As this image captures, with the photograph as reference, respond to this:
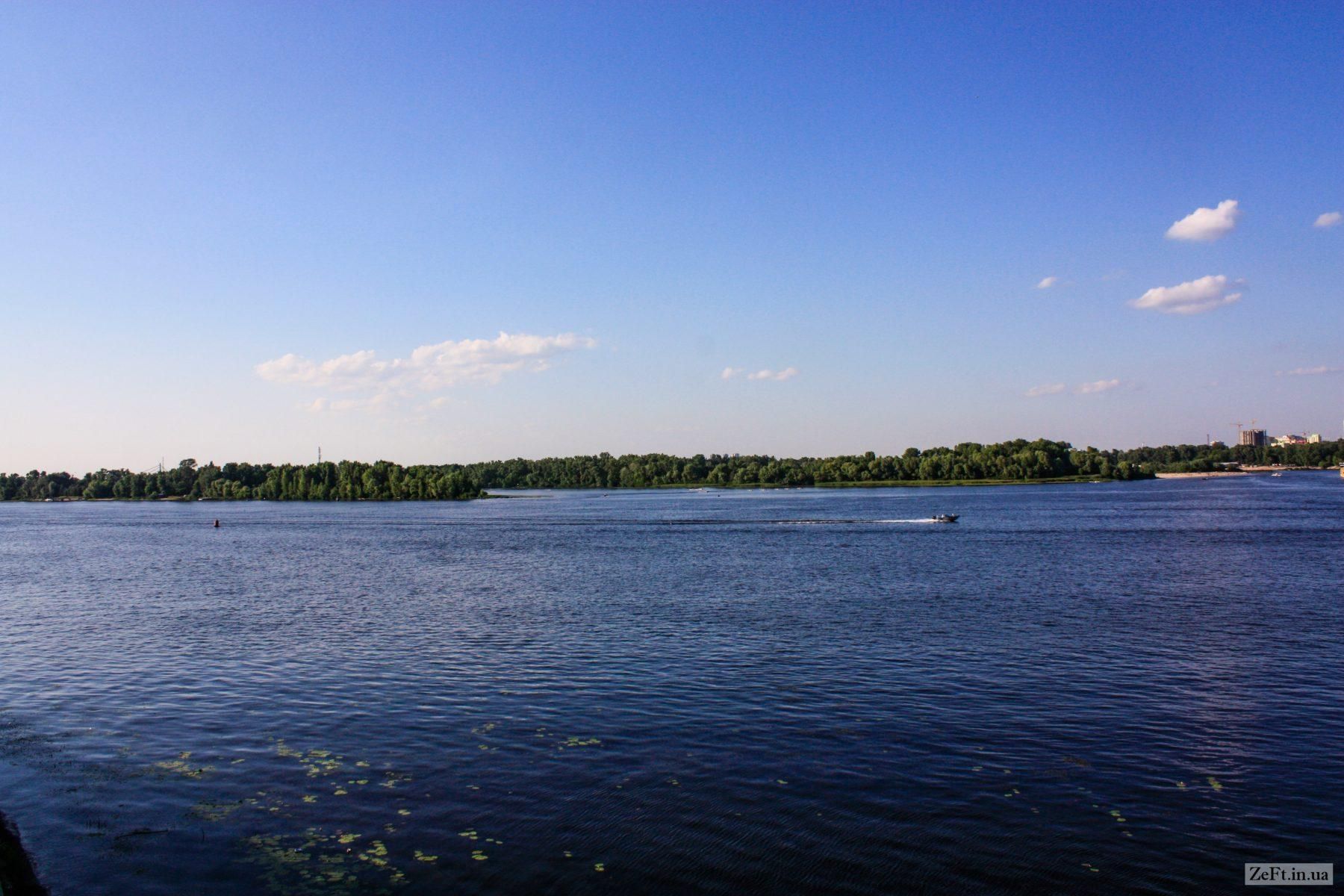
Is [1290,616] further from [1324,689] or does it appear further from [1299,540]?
[1299,540]

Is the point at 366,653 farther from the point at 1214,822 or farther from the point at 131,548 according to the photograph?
the point at 131,548

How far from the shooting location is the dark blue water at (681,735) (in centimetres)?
1562

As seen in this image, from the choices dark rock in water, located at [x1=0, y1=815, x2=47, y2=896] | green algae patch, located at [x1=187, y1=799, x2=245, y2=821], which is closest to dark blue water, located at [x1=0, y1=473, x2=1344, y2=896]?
green algae patch, located at [x1=187, y1=799, x2=245, y2=821]

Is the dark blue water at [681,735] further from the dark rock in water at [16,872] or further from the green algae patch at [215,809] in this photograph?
the dark rock in water at [16,872]

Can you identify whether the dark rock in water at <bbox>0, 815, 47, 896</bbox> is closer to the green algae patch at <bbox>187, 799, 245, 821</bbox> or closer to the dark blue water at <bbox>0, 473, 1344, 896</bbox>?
the dark blue water at <bbox>0, 473, 1344, 896</bbox>

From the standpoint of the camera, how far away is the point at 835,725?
23281 millimetres

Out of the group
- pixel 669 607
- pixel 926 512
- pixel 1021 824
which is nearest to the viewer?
pixel 1021 824

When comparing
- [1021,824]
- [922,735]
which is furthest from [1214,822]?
[922,735]

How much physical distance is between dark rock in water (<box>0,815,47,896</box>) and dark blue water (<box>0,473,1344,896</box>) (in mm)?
343

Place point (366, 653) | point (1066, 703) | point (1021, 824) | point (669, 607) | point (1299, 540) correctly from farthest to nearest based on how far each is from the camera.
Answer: point (1299, 540), point (669, 607), point (366, 653), point (1066, 703), point (1021, 824)

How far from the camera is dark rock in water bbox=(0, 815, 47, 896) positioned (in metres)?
14.2

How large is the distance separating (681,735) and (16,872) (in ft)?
44.5

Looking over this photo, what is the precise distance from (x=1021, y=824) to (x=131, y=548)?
102 meters

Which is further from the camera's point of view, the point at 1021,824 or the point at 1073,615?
the point at 1073,615
